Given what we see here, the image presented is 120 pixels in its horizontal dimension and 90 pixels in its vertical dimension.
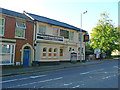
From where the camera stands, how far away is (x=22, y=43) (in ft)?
51.7

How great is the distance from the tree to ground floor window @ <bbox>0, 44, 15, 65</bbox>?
28.5 m

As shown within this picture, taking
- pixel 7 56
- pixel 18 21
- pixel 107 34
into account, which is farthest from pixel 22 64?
pixel 107 34

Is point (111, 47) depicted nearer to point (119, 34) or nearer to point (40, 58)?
point (119, 34)

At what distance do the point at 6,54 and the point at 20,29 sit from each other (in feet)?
13.0

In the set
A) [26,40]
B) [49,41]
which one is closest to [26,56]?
[26,40]

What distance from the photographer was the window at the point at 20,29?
1549 centimetres

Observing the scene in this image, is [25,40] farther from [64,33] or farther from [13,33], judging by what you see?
[64,33]

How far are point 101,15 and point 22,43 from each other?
32.4m

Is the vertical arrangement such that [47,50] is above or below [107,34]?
below

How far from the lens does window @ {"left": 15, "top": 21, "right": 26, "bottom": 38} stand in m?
15.5

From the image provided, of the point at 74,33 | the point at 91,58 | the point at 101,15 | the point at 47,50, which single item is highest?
the point at 101,15

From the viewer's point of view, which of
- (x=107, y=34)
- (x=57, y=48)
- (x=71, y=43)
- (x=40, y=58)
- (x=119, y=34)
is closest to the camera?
(x=40, y=58)

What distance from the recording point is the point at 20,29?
52.0 ft

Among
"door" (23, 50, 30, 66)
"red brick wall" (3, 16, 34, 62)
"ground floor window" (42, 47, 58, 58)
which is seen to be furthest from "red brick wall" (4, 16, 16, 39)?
"ground floor window" (42, 47, 58, 58)
